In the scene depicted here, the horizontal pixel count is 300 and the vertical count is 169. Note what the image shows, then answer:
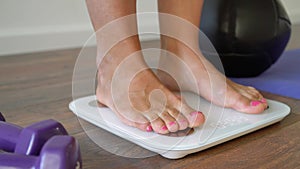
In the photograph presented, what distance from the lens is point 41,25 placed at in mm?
1922

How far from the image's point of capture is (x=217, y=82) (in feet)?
2.86

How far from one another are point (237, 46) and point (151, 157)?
60 centimetres

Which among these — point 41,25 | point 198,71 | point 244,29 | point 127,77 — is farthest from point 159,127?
point 41,25

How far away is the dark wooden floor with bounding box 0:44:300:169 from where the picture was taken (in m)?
0.63

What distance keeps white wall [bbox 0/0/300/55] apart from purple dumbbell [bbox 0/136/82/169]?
133cm

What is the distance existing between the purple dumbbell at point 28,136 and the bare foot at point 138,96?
242 mm

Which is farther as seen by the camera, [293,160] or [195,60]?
[195,60]

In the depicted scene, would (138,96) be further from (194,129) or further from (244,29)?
(244,29)

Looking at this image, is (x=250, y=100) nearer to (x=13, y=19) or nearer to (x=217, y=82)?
(x=217, y=82)

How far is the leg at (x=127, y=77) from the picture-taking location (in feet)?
2.39

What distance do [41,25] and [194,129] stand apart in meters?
1.42

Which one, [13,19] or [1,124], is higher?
[1,124]

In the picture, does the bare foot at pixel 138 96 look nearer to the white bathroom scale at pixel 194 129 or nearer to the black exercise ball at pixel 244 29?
the white bathroom scale at pixel 194 129

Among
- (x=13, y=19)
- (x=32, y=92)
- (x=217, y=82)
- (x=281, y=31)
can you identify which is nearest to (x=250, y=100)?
(x=217, y=82)
